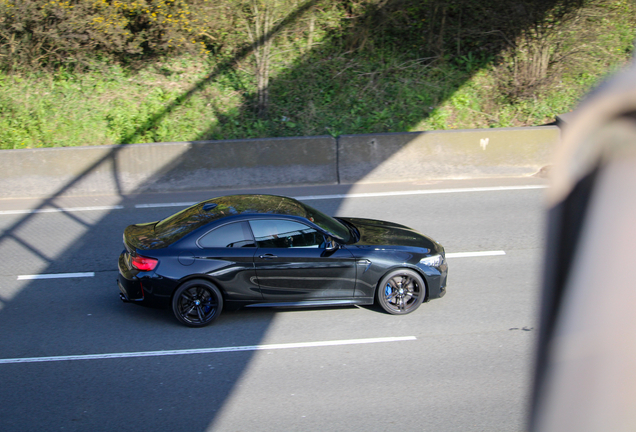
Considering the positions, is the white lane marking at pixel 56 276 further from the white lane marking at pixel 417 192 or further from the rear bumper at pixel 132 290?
Result: the white lane marking at pixel 417 192

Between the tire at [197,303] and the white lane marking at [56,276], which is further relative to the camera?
the white lane marking at [56,276]

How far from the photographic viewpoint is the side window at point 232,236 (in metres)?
7.01

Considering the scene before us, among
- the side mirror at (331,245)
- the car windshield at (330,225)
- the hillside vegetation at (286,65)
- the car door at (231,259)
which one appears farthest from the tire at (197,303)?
the hillside vegetation at (286,65)

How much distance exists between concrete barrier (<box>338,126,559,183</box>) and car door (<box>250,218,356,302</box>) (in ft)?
20.8

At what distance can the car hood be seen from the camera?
7406mm

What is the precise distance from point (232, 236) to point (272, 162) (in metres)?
6.26

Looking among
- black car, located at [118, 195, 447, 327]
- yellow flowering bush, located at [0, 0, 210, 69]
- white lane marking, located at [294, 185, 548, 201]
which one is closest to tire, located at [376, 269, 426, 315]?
black car, located at [118, 195, 447, 327]

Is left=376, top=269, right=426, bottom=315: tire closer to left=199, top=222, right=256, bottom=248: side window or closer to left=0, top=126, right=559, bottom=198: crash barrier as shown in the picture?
left=199, top=222, right=256, bottom=248: side window

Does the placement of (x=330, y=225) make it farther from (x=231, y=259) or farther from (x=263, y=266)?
(x=231, y=259)

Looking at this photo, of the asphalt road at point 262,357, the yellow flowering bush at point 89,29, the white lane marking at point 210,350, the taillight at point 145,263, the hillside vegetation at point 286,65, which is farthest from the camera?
the yellow flowering bush at point 89,29

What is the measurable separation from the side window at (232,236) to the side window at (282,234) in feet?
0.31

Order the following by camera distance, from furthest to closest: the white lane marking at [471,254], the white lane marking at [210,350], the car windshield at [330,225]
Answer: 1. the white lane marking at [471,254]
2. the car windshield at [330,225]
3. the white lane marking at [210,350]

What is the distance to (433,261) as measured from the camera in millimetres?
7305

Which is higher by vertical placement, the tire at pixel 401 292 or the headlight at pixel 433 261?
the headlight at pixel 433 261
